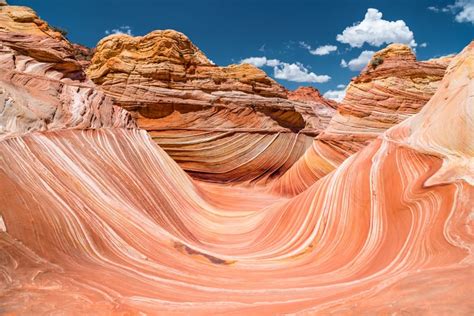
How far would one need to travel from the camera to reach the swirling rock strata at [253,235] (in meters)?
2.17

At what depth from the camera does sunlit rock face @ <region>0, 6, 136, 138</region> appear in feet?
13.7

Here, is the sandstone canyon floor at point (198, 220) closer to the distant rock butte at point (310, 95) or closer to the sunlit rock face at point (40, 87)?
the sunlit rock face at point (40, 87)

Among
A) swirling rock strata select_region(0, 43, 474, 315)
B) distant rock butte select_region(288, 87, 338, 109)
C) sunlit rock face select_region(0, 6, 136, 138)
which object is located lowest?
swirling rock strata select_region(0, 43, 474, 315)

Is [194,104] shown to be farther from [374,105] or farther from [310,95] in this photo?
[310,95]

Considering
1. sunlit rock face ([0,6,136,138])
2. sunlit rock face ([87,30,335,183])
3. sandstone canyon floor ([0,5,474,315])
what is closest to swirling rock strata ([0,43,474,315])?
sandstone canyon floor ([0,5,474,315])

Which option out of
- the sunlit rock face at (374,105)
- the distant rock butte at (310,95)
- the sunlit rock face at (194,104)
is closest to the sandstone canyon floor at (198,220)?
the sunlit rock face at (374,105)

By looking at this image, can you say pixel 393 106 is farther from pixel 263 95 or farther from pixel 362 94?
pixel 263 95

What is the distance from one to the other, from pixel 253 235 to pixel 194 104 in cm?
667

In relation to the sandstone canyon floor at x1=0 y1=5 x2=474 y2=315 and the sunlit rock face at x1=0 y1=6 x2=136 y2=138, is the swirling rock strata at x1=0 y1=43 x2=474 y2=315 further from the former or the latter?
the sunlit rock face at x1=0 y1=6 x2=136 y2=138

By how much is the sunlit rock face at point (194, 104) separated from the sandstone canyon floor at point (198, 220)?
2.73 metres

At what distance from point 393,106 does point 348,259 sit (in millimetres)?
6668

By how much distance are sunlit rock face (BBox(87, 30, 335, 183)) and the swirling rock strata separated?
16.8 feet

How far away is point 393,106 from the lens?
9.20 meters

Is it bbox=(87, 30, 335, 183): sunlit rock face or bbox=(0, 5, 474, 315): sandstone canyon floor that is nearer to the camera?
bbox=(0, 5, 474, 315): sandstone canyon floor
